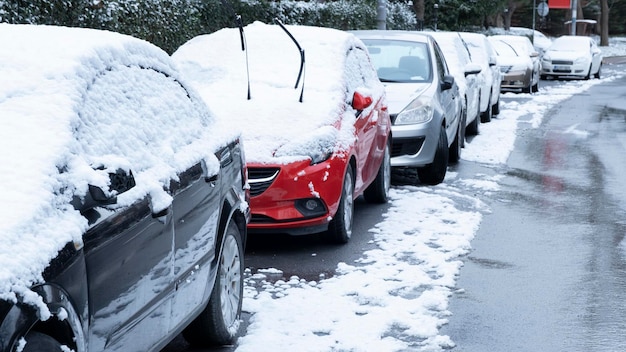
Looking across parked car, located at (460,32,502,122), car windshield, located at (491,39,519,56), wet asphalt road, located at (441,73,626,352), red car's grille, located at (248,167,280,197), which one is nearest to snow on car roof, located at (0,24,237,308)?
wet asphalt road, located at (441,73,626,352)

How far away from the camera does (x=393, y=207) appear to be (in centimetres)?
1016

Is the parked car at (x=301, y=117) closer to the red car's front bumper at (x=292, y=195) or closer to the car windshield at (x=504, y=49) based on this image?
the red car's front bumper at (x=292, y=195)

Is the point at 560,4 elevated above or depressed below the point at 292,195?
below

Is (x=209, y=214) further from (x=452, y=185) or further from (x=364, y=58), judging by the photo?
(x=452, y=185)

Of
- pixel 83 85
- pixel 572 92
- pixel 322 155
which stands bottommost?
pixel 572 92

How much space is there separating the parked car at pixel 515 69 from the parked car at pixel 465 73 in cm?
Answer: 940

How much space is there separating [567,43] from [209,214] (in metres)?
33.9

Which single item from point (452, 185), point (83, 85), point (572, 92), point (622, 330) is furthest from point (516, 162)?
point (572, 92)

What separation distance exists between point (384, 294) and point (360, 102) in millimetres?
2507

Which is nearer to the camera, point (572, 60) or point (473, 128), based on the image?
point (473, 128)

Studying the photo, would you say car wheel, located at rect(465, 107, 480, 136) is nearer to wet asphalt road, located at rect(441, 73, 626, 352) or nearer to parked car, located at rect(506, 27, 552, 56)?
wet asphalt road, located at rect(441, 73, 626, 352)

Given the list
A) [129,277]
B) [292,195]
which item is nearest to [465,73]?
[292,195]

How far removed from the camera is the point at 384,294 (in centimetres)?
671

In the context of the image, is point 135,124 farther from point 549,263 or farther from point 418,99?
point 418,99
